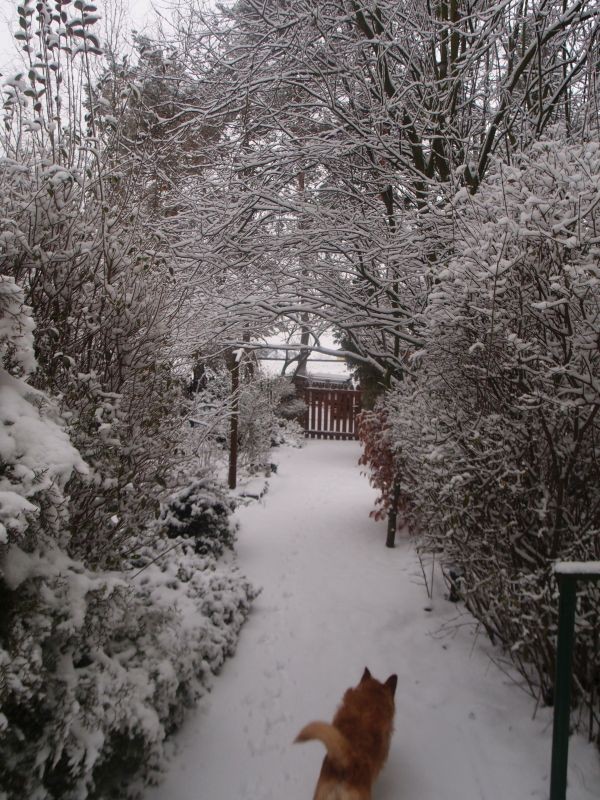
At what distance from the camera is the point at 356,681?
134 inches

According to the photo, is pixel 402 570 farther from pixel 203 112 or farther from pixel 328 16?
pixel 328 16

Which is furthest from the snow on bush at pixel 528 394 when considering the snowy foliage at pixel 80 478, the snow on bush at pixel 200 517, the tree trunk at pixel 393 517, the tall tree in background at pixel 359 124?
the snow on bush at pixel 200 517

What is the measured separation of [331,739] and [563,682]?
1.00 meters

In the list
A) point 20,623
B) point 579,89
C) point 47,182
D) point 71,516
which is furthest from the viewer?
point 579,89

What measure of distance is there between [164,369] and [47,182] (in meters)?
1.25

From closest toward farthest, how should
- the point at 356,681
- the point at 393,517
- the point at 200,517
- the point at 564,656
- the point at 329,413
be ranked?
the point at 564,656 < the point at 356,681 < the point at 200,517 < the point at 393,517 < the point at 329,413

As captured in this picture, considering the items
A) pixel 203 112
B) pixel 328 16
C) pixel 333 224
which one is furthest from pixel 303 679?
pixel 328 16

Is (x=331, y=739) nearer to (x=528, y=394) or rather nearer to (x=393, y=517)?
(x=528, y=394)

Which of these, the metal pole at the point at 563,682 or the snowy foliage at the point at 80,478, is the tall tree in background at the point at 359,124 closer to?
the snowy foliage at the point at 80,478

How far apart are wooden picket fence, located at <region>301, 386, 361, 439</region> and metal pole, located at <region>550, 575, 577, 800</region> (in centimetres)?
1307

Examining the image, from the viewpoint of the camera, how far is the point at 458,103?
198 inches

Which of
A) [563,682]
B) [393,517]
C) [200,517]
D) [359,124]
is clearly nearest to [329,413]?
[393,517]

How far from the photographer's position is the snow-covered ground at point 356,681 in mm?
2498


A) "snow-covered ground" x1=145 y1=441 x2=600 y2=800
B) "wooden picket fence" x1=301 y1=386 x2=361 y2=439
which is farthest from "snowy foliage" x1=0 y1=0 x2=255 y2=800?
"wooden picket fence" x1=301 y1=386 x2=361 y2=439
